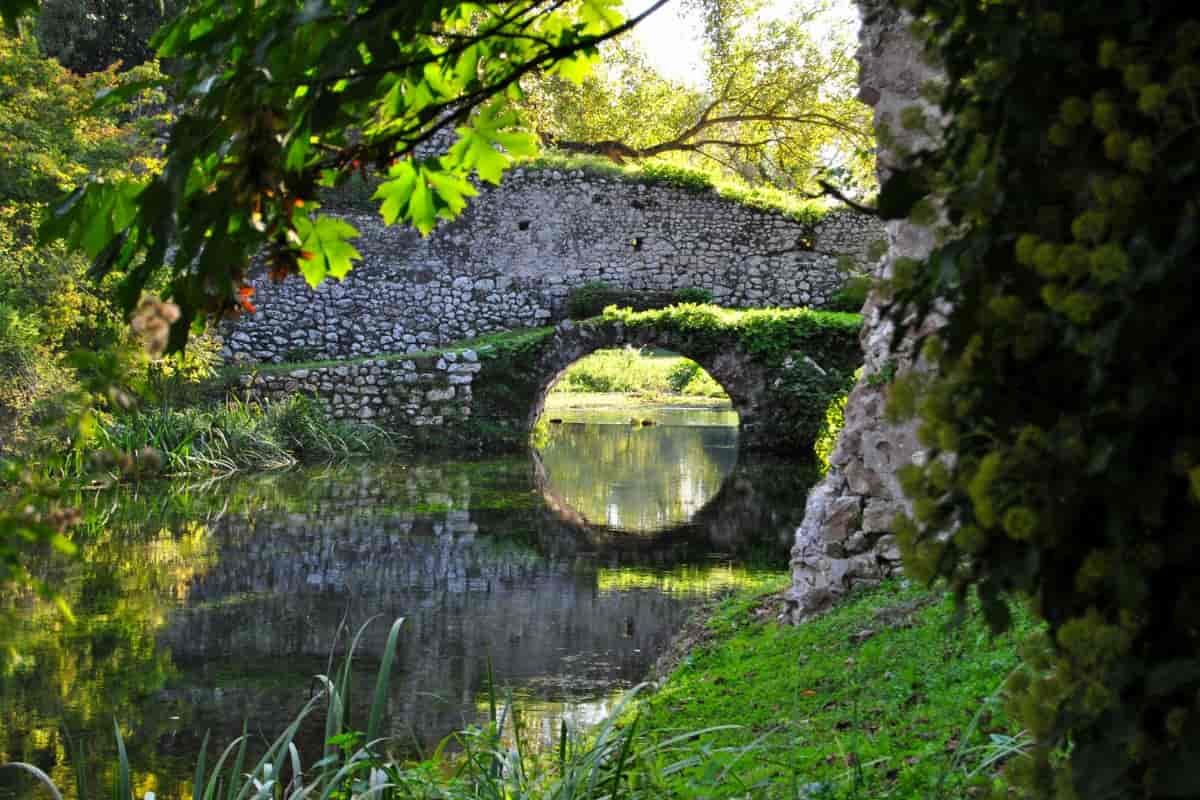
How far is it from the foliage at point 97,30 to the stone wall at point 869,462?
20.8m

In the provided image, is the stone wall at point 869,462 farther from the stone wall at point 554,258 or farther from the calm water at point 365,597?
the stone wall at point 554,258

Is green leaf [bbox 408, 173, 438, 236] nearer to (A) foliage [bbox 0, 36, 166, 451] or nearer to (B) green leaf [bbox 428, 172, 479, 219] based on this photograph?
(B) green leaf [bbox 428, 172, 479, 219]

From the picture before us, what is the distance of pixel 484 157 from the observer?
101 inches

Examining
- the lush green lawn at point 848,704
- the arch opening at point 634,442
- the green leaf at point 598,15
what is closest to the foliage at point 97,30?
the arch opening at point 634,442

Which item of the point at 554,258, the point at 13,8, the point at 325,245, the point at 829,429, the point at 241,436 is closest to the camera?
the point at 13,8

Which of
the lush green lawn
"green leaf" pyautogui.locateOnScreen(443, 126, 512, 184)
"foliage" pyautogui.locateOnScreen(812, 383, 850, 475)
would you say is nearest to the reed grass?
the lush green lawn

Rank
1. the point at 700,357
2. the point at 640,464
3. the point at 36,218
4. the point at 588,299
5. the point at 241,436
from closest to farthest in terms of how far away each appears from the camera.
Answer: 1. the point at 36,218
2. the point at 241,436
3. the point at 640,464
4. the point at 700,357
5. the point at 588,299

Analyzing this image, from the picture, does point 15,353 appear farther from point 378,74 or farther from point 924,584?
point 924,584

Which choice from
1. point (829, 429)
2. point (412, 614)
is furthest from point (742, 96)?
point (412, 614)

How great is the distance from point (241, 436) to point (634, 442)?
23.0ft

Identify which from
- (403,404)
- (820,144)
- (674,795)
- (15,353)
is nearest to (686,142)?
(820,144)

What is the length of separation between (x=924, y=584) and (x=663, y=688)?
4.22 metres

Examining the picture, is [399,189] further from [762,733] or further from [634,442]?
[634,442]

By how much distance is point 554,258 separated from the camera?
2153 centimetres
